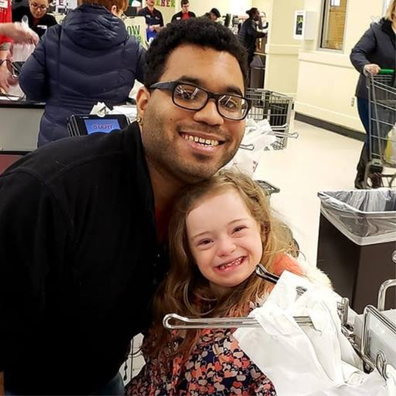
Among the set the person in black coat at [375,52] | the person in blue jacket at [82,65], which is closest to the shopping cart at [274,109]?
the person in blue jacket at [82,65]

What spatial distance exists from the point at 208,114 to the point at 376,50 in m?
3.85

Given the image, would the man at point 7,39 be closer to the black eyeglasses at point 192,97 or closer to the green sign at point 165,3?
the black eyeglasses at point 192,97

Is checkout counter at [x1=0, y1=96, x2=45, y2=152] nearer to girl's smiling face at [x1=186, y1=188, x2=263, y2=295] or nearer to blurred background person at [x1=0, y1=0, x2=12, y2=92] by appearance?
blurred background person at [x1=0, y1=0, x2=12, y2=92]

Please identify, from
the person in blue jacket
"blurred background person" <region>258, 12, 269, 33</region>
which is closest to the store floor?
the person in blue jacket

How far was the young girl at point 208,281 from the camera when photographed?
1.25 meters

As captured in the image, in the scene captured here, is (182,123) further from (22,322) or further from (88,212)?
(22,322)


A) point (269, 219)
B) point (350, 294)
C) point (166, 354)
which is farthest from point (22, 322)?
point (350, 294)

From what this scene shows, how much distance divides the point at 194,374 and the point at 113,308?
8.7 inches

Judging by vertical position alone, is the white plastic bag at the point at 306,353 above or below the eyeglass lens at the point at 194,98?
below

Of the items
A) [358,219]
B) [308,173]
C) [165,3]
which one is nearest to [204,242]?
[358,219]

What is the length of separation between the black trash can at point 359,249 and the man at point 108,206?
1435mm

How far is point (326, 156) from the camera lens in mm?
6457

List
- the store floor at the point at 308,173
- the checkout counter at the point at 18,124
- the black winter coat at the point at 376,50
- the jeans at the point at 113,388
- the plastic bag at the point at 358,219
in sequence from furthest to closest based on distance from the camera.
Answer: the black winter coat at the point at 376,50 → the store floor at the point at 308,173 → the checkout counter at the point at 18,124 → the plastic bag at the point at 358,219 → the jeans at the point at 113,388

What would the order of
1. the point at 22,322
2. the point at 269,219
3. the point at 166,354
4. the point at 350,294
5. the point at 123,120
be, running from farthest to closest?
the point at 350,294 < the point at 123,120 < the point at 269,219 < the point at 166,354 < the point at 22,322
